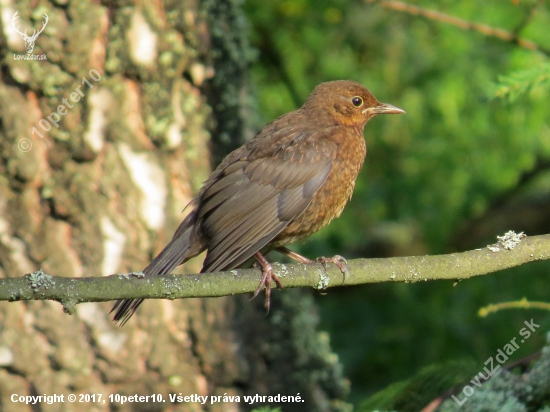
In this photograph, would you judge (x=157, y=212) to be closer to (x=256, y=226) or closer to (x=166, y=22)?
(x=256, y=226)

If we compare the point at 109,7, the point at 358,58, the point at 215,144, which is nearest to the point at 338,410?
the point at 215,144

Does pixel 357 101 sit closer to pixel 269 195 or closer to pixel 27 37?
pixel 269 195

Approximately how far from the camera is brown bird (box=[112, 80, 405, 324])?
3.65 metres

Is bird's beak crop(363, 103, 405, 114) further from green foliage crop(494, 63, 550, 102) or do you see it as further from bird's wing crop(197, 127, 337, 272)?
green foliage crop(494, 63, 550, 102)

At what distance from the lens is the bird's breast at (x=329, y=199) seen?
388 cm

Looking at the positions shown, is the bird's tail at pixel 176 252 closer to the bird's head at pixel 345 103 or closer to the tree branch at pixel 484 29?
the bird's head at pixel 345 103

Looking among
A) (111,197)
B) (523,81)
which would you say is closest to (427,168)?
(523,81)

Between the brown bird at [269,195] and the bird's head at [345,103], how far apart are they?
0.34ft

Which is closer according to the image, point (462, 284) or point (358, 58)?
point (462, 284)

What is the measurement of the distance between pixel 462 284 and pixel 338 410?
1480 millimetres

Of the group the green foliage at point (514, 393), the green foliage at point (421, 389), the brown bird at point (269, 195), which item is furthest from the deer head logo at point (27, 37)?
the green foliage at point (514, 393)

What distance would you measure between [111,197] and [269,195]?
87 cm

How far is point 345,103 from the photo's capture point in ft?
14.8

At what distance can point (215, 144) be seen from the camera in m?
4.47
